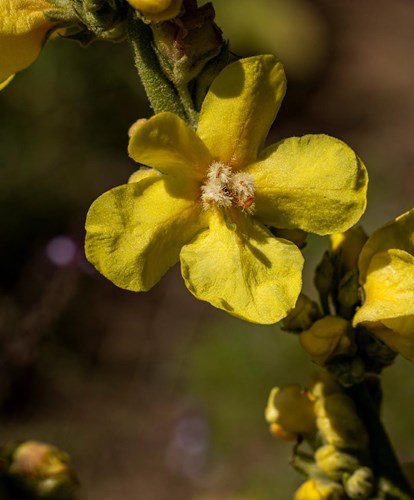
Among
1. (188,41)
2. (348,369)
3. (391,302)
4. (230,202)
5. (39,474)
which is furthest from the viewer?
(39,474)

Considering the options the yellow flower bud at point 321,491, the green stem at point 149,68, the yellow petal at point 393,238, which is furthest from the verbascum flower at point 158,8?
the yellow flower bud at point 321,491

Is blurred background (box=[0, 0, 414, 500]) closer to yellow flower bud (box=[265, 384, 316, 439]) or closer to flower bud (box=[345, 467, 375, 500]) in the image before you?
yellow flower bud (box=[265, 384, 316, 439])

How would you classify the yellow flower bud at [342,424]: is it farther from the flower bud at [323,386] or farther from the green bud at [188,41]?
the green bud at [188,41]

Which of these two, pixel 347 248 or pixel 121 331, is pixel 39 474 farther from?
pixel 121 331

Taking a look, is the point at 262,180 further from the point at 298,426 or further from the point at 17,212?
the point at 17,212

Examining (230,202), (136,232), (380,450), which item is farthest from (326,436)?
(136,232)

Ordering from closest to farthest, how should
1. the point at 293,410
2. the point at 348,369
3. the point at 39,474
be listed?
the point at 348,369, the point at 293,410, the point at 39,474

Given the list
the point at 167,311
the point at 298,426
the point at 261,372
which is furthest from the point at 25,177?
the point at 298,426

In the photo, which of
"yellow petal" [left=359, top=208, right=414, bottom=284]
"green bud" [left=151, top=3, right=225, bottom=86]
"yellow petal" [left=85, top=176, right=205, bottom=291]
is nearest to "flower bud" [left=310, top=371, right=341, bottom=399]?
"yellow petal" [left=359, top=208, right=414, bottom=284]
